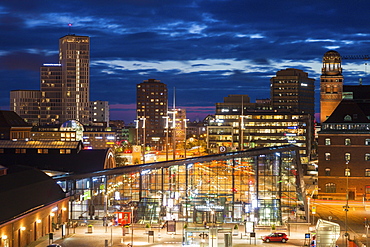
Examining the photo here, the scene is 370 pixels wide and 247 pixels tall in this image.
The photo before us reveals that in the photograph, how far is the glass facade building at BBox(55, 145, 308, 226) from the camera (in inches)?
3009

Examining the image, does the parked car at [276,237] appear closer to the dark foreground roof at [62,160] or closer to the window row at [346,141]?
the dark foreground roof at [62,160]

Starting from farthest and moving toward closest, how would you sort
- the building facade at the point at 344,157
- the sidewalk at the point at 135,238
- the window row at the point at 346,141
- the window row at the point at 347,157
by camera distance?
the window row at the point at 346,141 → the window row at the point at 347,157 → the building facade at the point at 344,157 → the sidewalk at the point at 135,238

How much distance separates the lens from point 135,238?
67.7 m

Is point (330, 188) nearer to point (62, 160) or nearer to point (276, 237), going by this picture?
point (62, 160)

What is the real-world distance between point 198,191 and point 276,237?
1504 centimetres

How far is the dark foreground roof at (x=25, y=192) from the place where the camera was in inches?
2451

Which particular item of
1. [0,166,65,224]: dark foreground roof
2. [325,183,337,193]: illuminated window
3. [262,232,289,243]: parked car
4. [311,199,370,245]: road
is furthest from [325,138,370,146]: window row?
[0,166,65,224]: dark foreground roof

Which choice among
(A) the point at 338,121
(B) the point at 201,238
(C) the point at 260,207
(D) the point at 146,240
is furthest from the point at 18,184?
(A) the point at 338,121

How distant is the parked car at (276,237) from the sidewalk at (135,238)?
0.64 m

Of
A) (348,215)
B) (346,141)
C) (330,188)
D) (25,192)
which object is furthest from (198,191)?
(346,141)

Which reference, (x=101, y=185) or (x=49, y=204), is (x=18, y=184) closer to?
(x=49, y=204)

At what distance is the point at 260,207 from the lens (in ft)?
253

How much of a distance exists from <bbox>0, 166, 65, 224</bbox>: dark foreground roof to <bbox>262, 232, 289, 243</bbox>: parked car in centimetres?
2423

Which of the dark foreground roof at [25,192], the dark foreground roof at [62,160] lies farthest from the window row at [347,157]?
the dark foreground roof at [25,192]
